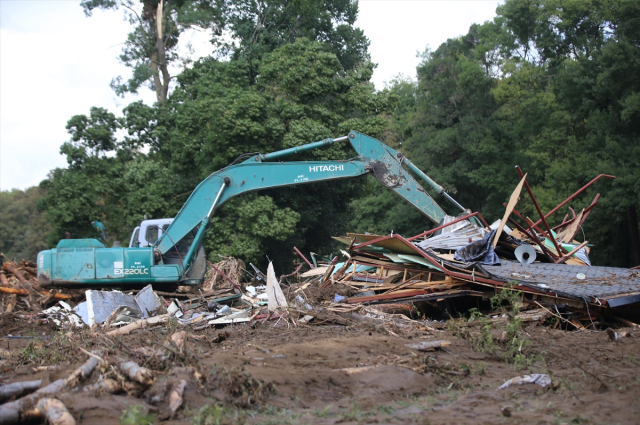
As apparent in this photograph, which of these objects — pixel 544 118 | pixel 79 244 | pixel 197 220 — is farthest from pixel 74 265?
pixel 544 118

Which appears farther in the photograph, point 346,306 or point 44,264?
point 44,264

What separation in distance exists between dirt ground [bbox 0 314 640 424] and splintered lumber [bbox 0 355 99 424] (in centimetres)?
12

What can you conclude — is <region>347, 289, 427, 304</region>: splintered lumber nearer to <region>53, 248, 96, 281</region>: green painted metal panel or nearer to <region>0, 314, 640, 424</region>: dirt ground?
<region>0, 314, 640, 424</region>: dirt ground

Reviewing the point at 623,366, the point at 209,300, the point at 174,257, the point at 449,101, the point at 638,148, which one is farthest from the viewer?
the point at 449,101

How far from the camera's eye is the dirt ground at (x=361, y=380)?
4.36m

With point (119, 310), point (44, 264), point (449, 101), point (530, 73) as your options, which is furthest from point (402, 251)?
point (449, 101)

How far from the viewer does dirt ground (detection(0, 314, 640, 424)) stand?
436cm

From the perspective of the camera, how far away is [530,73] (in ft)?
95.3

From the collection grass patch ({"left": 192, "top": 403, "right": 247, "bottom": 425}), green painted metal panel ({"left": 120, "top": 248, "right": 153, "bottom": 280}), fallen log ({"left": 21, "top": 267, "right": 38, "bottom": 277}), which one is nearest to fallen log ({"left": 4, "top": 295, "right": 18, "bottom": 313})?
green painted metal panel ({"left": 120, "top": 248, "right": 153, "bottom": 280})

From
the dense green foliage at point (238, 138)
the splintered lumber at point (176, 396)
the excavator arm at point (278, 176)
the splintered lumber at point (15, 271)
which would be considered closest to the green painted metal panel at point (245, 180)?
the excavator arm at point (278, 176)

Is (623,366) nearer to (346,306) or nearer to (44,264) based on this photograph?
(346,306)

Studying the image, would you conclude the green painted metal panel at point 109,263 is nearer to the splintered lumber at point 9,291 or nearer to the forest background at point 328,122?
the splintered lumber at point 9,291

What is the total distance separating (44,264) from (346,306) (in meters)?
7.57

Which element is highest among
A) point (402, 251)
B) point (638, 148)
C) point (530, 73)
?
point (530, 73)
